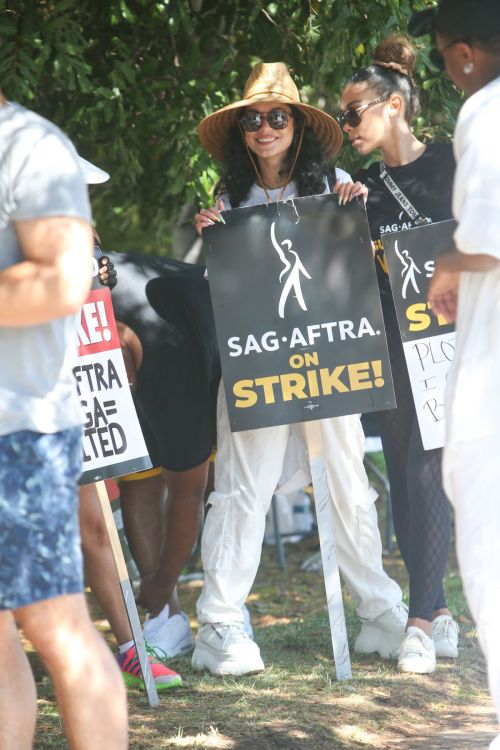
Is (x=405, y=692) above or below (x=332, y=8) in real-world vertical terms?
below

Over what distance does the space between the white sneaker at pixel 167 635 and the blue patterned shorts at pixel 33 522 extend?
2319 mm

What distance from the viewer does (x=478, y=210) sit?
280 centimetres

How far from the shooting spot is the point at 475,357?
2.92 m

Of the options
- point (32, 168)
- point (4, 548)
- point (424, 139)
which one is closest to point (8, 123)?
point (32, 168)

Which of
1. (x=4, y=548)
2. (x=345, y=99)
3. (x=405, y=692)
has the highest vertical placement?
(x=345, y=99)

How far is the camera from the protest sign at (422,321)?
454 cm

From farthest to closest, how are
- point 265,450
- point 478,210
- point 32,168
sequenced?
point 265,450 → point 478,210 → point 32,168

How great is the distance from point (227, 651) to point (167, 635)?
1.62 feet

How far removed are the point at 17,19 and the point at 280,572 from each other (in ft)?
12.3

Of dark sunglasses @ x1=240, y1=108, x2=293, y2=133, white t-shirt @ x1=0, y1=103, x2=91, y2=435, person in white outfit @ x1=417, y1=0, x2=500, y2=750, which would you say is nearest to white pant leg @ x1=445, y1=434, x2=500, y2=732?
person in white outfit @ x1=417, y1=0, x2=500, y2=750

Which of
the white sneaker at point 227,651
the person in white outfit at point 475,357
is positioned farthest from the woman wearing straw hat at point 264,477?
the person in white outfit at point 475,357

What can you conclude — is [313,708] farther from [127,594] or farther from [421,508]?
[421,508]

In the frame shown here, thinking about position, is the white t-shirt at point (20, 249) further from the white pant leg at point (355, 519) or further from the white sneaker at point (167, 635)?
the white sneaker at point (167, 635)

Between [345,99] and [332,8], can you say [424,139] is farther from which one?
[345,99]
